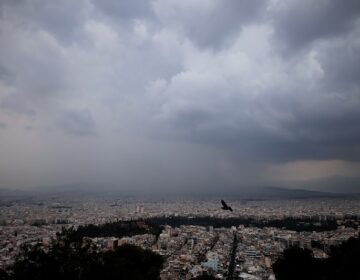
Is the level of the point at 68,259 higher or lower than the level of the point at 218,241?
higher

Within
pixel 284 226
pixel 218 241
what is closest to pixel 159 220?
pixel 284 226

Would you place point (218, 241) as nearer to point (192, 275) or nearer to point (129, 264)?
point (192, 275)

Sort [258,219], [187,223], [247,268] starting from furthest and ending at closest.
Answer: [258,219] → [187,223] → [247,268]

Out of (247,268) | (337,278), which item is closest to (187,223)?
(247,268)

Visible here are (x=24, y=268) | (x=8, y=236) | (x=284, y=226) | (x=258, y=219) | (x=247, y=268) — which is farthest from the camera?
(x=258, y=219)

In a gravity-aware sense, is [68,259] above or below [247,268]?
above

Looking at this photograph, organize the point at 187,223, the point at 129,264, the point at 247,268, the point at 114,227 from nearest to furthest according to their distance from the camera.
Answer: the point at 129,264
the point at 247,268
the point at 114,227
the point at 187,223

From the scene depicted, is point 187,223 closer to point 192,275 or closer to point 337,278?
point 192,275

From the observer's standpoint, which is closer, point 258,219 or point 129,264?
point 129,264

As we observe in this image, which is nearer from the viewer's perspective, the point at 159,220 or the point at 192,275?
the point at 192,275
